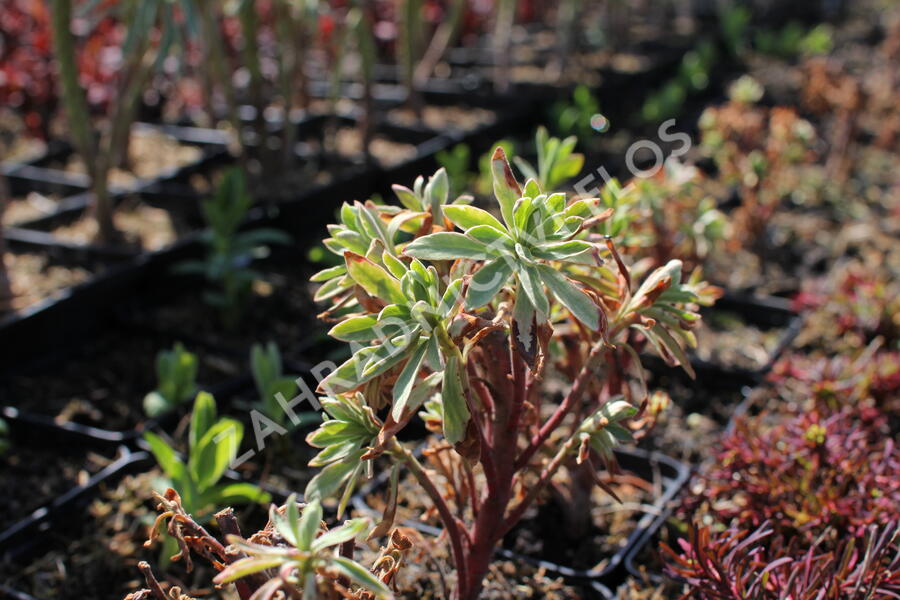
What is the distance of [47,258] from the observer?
Result: 11.3 feet

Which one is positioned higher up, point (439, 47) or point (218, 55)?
point (218, 55)

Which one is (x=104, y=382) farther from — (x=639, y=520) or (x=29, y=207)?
(x=639, y=520)

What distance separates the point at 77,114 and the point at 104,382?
1084mm

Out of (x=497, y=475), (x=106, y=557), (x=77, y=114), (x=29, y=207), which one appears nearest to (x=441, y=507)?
(x=497, y=475)

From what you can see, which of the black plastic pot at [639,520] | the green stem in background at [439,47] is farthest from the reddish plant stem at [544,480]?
the green stem in background at [439,47]

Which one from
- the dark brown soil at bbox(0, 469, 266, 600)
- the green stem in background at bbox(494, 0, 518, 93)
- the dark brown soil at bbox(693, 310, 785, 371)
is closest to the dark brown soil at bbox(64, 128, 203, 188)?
the green stem in background at bbox(494, 0, 518, 93)

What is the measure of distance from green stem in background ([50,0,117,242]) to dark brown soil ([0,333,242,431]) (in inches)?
23.6

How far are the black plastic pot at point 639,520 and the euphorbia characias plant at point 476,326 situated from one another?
352 millimetres

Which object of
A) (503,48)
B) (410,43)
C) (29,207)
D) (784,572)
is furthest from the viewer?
(503,48)

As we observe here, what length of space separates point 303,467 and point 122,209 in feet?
6.71

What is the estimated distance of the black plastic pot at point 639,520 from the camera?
1952mm

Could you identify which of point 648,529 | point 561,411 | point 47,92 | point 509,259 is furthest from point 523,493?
point 47,92

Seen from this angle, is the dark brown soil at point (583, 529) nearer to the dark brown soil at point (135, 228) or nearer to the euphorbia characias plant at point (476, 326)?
the euphorbia characias plant at point (476, 326)

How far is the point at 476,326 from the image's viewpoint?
131cm
